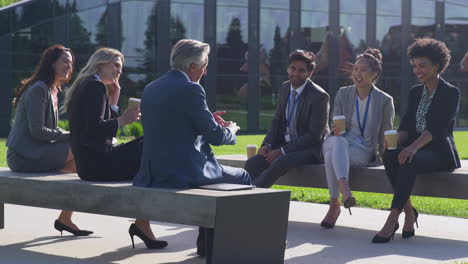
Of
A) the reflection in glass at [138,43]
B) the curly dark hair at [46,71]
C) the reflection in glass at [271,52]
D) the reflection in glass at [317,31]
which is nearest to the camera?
the curly dark hair at [46,71]

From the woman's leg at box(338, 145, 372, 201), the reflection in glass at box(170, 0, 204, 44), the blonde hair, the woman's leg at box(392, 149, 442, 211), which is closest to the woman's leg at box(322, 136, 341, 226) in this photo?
the woman's leg at box(338, 145, 372, 201)

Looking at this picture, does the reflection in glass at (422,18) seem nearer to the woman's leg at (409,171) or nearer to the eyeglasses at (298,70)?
the eyeglasses at (298,70)

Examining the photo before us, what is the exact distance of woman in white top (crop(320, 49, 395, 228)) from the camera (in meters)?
7.32

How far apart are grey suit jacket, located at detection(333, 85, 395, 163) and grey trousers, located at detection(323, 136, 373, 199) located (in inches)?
6.4

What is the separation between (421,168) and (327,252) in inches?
47.2

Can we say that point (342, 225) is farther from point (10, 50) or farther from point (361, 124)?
point (10, 50)

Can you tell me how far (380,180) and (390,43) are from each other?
26.6 metres

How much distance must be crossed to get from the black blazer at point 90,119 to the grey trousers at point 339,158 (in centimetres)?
211

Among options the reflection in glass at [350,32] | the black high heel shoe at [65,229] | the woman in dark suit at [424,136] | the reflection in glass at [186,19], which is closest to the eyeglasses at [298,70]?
the woman in dark suit at [424,136]

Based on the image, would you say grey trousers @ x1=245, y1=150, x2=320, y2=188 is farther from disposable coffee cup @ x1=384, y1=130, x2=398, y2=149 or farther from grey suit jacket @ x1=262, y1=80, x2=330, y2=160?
disposable coffee cup @ x1=384, y1=130, x2=398, y2=149

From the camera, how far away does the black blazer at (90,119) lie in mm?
5871

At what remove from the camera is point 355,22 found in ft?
105

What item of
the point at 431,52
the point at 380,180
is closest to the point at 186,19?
the point at 380,180

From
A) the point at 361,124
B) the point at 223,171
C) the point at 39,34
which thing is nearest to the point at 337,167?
the point at 361,124
